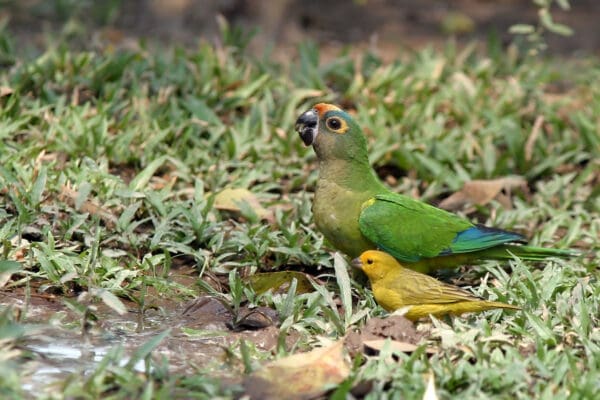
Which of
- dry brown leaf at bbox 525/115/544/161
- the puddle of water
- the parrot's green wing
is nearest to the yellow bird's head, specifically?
the parrot's green wing

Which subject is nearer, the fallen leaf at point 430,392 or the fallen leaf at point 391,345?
the fallen leaf at point 430,392

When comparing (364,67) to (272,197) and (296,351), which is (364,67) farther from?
(296,351)

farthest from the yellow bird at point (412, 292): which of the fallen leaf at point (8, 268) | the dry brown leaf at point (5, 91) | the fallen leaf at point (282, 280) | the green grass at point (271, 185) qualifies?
the dry brown leaf at point (5, 91)

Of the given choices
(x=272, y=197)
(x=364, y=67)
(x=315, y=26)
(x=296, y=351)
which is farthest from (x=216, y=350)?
(x=315, y=26)

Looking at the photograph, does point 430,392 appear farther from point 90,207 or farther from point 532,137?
point 532,137

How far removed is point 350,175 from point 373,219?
357 mm

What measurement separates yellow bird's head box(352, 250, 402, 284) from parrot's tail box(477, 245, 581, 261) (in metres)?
0.77

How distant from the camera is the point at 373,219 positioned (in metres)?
5.22

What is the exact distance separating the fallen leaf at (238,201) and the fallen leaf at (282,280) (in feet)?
2.48

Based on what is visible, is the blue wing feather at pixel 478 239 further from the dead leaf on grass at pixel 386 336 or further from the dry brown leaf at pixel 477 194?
the dry brown leaf at pixel 477 194

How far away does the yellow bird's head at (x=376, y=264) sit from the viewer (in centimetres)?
482

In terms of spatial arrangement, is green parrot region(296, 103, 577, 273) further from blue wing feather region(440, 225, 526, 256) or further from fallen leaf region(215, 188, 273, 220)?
fallen leaf region(215, 188, 273, 220)

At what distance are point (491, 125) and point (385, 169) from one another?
0.96 meters

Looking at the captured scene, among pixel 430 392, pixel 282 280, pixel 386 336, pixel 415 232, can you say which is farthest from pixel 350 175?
pixel 430 392
